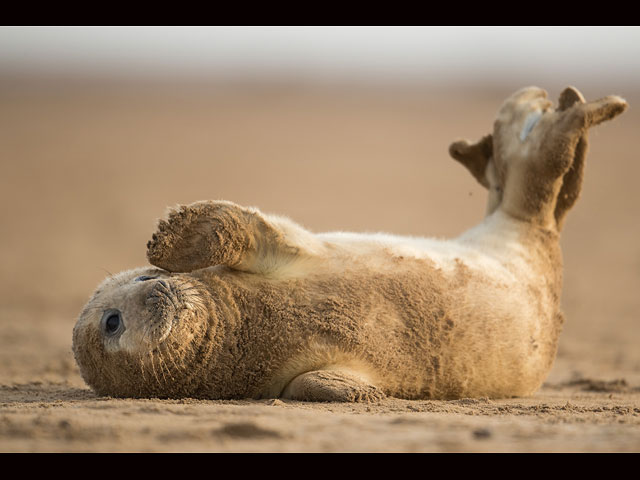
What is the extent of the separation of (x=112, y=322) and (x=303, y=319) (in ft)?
3.34

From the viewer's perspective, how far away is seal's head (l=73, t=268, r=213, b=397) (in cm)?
470

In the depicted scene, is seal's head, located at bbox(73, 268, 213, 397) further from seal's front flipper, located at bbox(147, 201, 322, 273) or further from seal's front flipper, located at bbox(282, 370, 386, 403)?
Result: seal's front flipper, located at bbox(282, 370, 386, 403)

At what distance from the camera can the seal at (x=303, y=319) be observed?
15.7 ft

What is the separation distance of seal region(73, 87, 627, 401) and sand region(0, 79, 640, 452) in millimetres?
210

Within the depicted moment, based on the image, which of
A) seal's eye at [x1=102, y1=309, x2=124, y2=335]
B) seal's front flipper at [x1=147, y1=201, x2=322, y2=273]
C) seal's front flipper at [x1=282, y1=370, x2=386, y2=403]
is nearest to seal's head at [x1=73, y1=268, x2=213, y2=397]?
seal's eye at [x1=102, y1=309, x2=124, y2=335]

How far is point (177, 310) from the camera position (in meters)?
4.76

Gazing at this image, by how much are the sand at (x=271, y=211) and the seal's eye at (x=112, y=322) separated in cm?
40

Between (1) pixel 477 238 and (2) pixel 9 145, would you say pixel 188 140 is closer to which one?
(2) pixel 9 145

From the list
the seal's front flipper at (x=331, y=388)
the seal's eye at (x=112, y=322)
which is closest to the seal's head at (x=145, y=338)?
the seal's eye at (x=112, y=322)

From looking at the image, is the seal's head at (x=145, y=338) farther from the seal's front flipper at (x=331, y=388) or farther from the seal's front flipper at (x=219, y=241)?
the seal's front flipper at (x=331, y=388)

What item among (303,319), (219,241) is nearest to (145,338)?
(219,241)

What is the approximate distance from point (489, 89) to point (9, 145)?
28.4m

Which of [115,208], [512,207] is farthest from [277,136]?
[512,207]

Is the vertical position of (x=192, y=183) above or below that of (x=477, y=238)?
above
